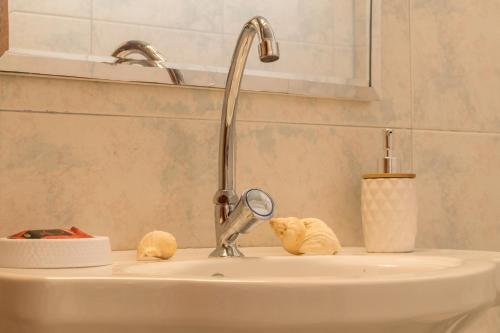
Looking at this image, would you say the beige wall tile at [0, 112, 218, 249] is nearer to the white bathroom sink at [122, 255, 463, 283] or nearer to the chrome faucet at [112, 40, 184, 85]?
the chrome faucet at [112, 40, 184, 85]

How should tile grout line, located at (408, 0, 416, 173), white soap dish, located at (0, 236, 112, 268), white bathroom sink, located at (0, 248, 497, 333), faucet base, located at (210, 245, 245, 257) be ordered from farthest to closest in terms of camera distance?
tile grout line, located at (408, 0, 416, 173)
faucet base, located at (210, 245, 245, 257)
white soap dish, located at (0, 236, 112, 268)
white bathroom sink, located at (0, 248, 497, 333)

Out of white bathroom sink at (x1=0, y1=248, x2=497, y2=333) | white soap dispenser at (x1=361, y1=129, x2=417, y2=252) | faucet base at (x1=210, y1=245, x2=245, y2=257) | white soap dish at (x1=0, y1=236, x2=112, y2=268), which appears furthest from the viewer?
white soap dispenser at (x1=361, y1=129, x2=417, y2=252)

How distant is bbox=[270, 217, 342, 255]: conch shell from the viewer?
3.49 ft

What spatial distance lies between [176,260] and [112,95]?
293 millimetres

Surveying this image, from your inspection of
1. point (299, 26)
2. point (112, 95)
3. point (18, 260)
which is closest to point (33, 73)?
point (112, 95)

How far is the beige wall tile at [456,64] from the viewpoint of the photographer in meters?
1.37

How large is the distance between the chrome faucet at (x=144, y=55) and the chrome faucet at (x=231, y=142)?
0.10 m

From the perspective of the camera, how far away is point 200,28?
115 centimetres

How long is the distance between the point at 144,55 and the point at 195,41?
0.09 m

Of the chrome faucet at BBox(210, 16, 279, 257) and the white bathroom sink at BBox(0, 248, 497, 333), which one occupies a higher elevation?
the chrome faucet at BBox(210, 16, 279, 257)

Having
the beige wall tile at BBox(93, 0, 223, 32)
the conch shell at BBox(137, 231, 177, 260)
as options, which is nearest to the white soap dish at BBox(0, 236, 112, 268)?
the conch shell at BBox(137, 231, 177, 260)

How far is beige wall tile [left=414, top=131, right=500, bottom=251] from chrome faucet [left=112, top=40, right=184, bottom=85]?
49 centimetres

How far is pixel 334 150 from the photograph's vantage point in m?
1.27

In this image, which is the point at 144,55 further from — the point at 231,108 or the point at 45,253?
the point at 45,253
